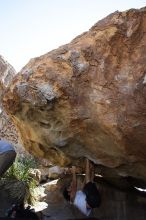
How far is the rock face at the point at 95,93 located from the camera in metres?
5.80

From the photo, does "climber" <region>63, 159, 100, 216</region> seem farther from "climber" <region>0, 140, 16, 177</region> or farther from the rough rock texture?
the rough rock texture

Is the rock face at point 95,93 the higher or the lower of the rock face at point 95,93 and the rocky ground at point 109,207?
the higher

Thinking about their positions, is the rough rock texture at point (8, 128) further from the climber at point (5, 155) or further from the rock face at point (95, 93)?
the rock face at point (95, 93)

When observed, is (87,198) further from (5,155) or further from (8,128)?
(8,128)

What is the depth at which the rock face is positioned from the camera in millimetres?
5805

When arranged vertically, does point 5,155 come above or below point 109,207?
above

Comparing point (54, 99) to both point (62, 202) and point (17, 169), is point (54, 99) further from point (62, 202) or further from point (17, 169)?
point (17, 169)

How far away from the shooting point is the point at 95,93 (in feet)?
19.8

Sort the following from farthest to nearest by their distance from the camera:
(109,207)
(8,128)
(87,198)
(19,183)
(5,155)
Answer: (8,128), (19,183), (109,207), (5,155), (87,198)

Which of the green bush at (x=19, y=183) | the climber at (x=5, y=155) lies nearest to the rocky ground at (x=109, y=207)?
the green bush at (x=19, y=183)

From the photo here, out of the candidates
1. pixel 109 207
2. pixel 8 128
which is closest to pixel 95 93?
pixel 109 207

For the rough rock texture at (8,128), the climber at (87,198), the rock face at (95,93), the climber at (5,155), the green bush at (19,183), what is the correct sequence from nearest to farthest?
the rock face at (95,93) → the climber at (87,198) → the climber at (5,155) → the green bush at (19,183) → the rough rock texture at (8,128)

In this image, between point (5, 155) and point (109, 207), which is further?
point (109, 207)

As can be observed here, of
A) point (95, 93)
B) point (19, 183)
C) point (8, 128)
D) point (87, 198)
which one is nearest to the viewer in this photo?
point (95, 93)
